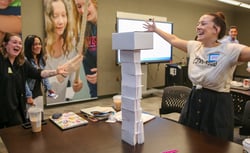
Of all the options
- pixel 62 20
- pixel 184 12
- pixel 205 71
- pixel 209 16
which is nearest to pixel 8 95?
pixel 205 71

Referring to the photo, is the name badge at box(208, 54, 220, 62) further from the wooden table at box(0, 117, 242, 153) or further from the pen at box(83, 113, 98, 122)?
the pen at box(83, 113, 98, 122)

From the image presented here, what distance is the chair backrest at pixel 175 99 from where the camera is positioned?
250 centimetres

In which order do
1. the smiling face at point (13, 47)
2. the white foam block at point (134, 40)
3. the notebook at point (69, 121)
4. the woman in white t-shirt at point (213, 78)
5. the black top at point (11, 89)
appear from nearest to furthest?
the white foam block at point (134, 40) → the notebook at point (69, 121) → the woman in white t-shirt at point (213, 78) → the black top at point (11, 89) → the smiling face at point (13, 47)

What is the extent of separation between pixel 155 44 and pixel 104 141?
177 inches

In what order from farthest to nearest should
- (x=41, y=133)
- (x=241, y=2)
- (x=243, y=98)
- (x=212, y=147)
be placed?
1. (x=241, y=2)
2. (x=243, y=98)
3. (x=41, y=133)
4. (x=212, y=147)

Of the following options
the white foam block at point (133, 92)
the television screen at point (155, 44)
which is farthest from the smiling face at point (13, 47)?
the television screen at point (155, 44)

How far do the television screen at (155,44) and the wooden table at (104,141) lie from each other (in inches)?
142

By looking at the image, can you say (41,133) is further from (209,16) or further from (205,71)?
(209,16)

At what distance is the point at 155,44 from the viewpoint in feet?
18.8

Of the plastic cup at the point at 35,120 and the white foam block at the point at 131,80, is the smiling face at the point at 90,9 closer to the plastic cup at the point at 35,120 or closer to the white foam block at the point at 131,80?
the plastic cup at the point at 35,120

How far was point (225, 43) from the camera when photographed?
1.86m

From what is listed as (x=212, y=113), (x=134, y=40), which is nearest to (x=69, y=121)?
(x=134, y=40)

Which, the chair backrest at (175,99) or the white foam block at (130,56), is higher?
the white foam block at (130,56)

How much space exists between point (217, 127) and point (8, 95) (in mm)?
1677
